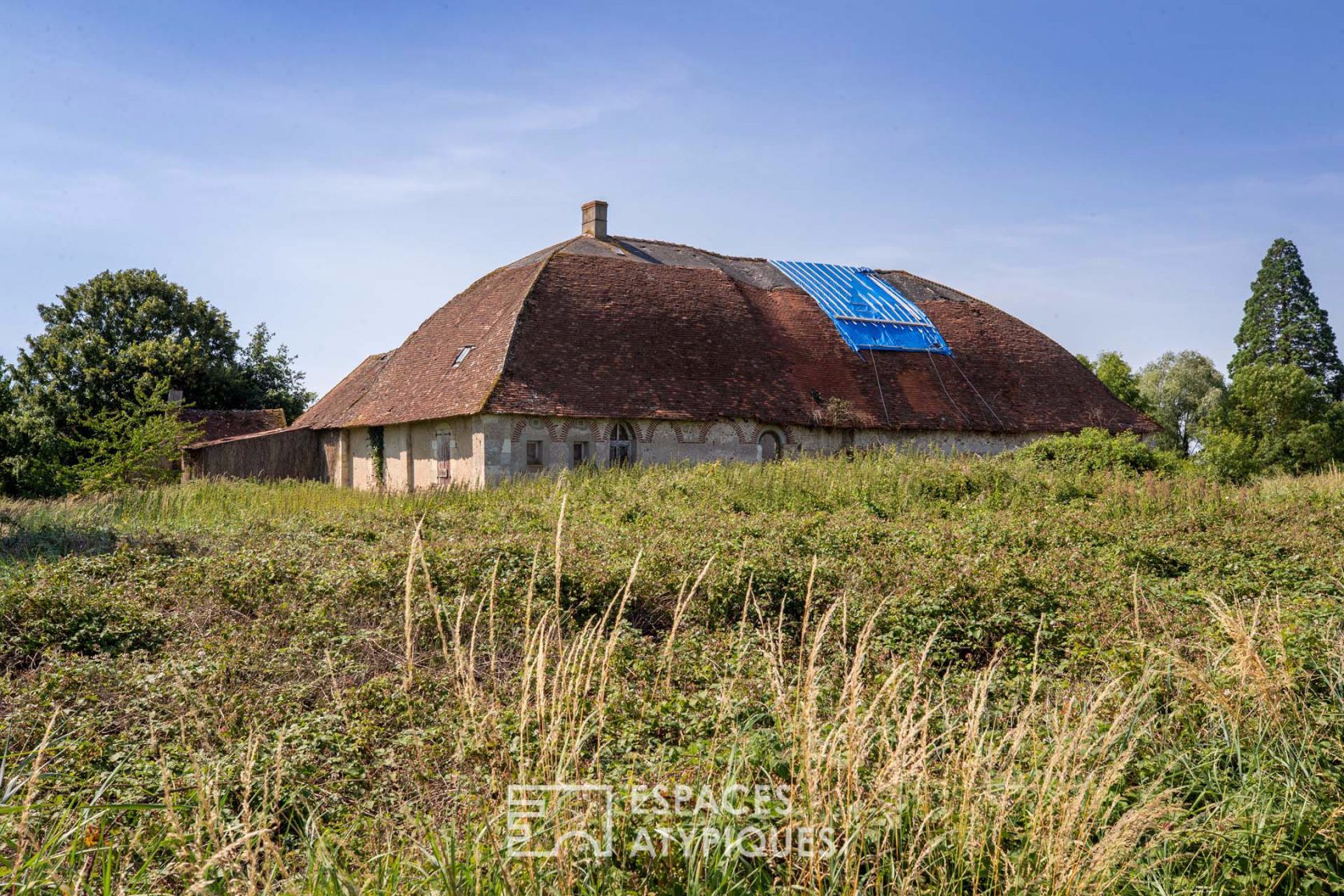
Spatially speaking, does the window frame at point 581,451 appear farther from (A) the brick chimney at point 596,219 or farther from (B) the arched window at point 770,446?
(A) the brick chimney at point 596,219

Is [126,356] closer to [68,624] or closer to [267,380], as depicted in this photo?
[267,380]

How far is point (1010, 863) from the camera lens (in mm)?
3945

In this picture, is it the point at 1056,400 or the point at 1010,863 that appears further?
the point at 1056,400

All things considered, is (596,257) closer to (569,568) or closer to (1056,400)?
(1056,400)

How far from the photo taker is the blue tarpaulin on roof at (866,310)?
29.4 metres

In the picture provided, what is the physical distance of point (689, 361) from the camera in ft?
84.0

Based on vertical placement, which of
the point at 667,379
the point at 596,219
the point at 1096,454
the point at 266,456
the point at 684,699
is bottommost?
the point at 684,699

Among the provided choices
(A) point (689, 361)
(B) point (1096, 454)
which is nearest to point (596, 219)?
(A) point (689, 361)

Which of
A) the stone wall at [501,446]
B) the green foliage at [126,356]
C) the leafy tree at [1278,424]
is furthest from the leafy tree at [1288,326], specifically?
the green foliage at [126,356]

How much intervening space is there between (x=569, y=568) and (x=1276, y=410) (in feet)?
132

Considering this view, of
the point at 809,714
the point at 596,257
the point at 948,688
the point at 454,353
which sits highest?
the point at 596,257

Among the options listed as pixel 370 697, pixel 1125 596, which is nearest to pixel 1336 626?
pixel 1125 596

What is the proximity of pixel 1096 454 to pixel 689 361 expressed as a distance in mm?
10038

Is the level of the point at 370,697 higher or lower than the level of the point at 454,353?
lower
